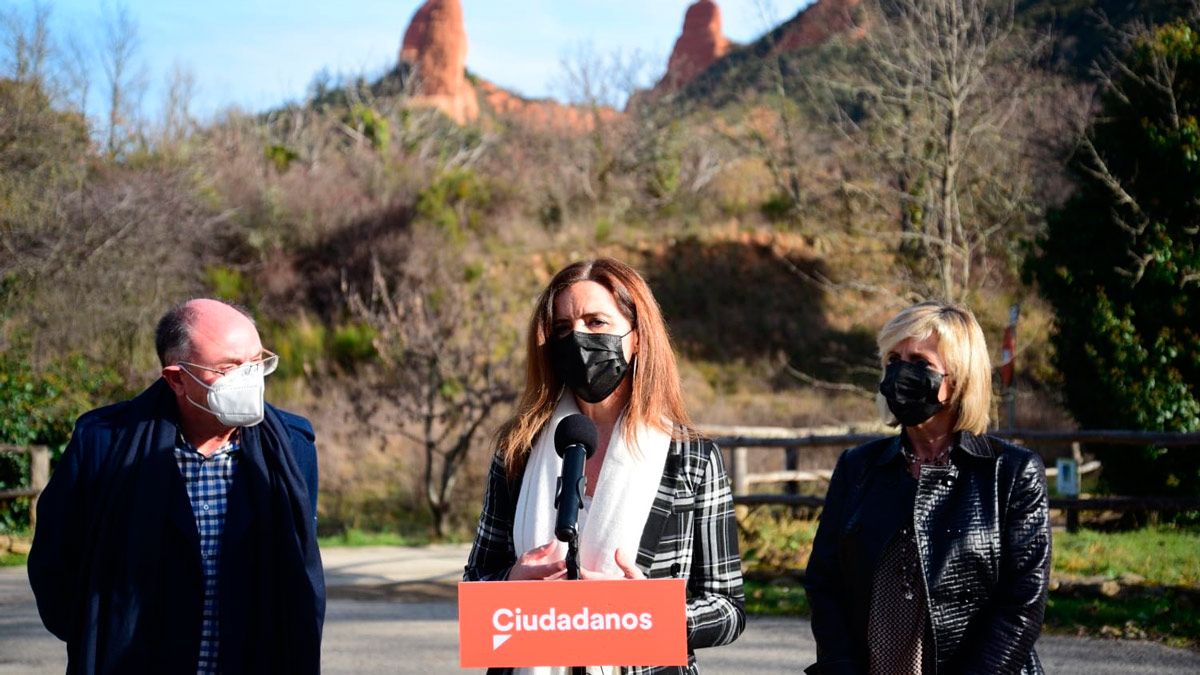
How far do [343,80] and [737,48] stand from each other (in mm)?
31449

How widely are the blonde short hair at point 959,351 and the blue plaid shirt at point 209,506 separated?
78.9 inches

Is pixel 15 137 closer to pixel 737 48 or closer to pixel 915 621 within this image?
pixel 915 621

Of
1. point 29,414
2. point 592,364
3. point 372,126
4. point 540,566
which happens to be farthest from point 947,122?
point 372,126

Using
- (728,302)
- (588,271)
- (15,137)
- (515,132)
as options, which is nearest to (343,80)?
(515,132)

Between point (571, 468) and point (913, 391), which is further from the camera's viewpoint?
point (913, 391)

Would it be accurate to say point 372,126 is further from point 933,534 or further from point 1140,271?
point 933,534

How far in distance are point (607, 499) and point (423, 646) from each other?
624cm

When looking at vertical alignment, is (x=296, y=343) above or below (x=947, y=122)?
below

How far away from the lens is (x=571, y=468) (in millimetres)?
2445

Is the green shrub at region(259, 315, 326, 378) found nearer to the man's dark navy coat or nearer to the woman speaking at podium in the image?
the man's dark navy coat

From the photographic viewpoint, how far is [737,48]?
74.4 m

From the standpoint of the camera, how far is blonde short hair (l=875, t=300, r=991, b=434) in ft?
11.3

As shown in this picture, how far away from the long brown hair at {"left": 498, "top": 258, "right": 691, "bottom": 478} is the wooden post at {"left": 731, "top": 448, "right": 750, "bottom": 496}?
9.33 meters

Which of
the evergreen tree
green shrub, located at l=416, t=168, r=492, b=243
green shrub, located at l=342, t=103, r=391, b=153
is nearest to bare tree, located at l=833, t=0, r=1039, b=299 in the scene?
the evergreen tree
